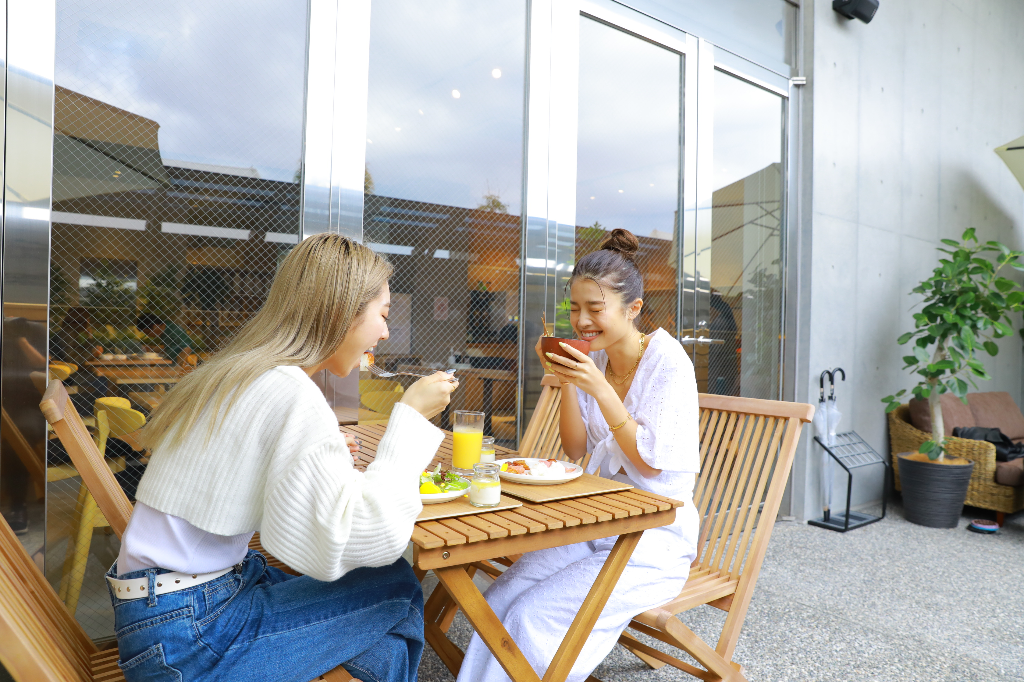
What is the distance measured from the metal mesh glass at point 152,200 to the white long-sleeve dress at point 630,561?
136cm

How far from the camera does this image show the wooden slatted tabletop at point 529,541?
3.87 feet

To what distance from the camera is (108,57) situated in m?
2.15

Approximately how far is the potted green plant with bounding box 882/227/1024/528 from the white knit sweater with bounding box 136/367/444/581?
4.24 meters

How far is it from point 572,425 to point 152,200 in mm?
1555

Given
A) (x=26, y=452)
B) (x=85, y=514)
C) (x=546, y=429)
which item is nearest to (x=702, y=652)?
(x=546, y=429)

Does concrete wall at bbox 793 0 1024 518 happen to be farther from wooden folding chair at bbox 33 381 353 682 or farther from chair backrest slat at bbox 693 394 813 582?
wooden folding chair at bbox 33 381 353 682

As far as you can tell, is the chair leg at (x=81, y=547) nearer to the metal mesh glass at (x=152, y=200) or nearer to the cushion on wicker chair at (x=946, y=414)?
the metal mesh glass at (x=152, y=200)

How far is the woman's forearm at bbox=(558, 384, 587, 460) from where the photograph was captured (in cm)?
211

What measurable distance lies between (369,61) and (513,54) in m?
0.75

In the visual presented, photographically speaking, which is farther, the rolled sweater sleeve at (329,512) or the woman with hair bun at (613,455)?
the woman with hair bun at (613,455)

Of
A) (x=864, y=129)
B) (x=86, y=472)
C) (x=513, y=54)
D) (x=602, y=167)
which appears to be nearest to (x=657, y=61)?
(x=602, y=167)

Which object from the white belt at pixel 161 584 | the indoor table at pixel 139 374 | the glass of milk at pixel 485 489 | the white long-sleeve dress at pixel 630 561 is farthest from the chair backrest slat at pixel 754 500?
the indoor table at pixel 139 374

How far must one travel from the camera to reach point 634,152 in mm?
3576

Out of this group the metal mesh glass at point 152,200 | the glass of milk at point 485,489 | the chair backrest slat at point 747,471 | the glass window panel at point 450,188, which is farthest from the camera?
the glass window panel at point 450,188
